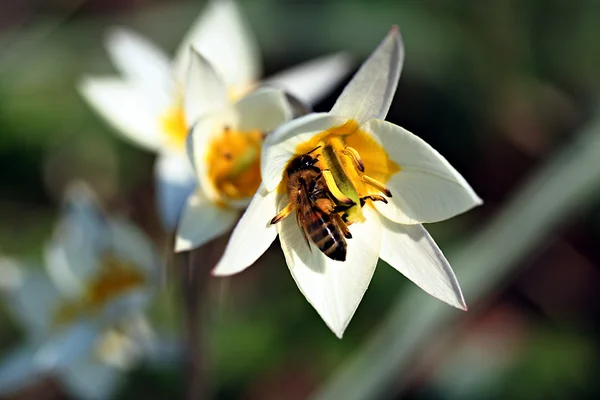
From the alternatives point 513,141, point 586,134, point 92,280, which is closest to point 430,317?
point 586,134

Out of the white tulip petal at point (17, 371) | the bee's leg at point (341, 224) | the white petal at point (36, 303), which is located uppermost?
the bee's leg at point (341, 224)

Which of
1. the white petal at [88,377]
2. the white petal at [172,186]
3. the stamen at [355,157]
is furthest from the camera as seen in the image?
the white petal at [88,377]

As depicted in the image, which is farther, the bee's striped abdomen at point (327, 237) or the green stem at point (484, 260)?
the green stem at point (484, 260)

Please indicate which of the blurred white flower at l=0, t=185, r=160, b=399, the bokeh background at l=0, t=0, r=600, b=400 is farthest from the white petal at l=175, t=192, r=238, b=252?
the bokeh background at l=0, t=0, r=600, b=400

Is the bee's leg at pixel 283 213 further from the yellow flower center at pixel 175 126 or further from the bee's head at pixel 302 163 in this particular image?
the yellow flower center at pixel 175 126

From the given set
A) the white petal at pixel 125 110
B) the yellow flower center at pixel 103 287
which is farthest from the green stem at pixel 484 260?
the white petal at pixel 125 110

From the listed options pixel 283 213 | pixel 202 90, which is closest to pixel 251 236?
pixel 283 213
